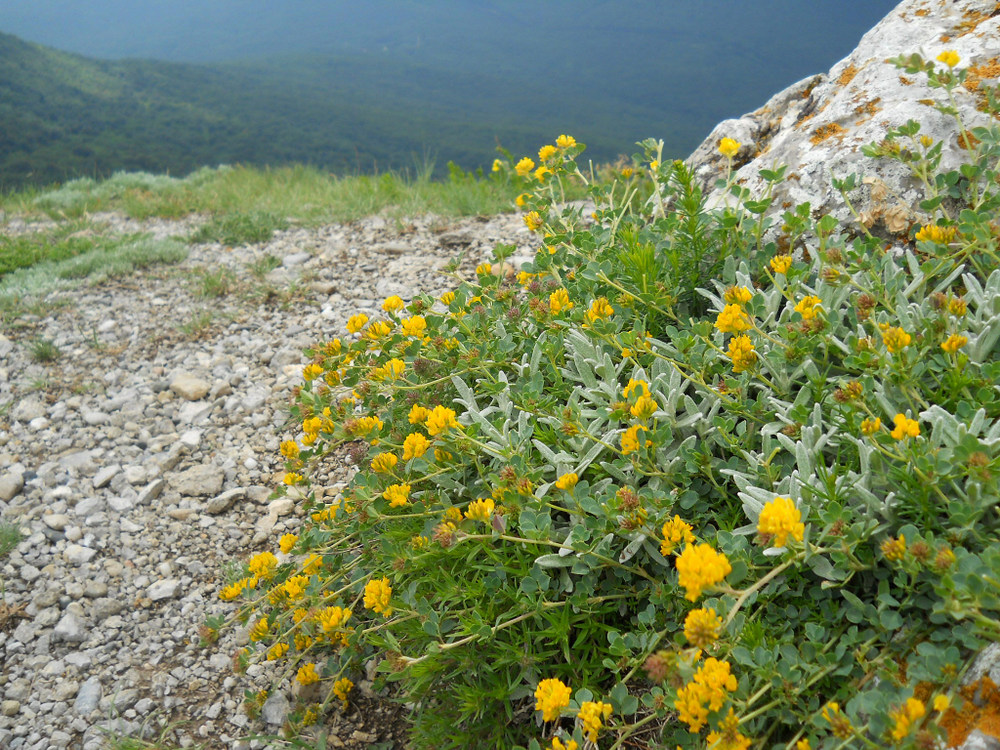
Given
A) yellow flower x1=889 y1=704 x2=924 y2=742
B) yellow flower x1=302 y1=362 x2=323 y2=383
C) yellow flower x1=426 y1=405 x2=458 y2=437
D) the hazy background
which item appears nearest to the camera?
yellow flower x1=889 y1=704 x2=924 y2=742

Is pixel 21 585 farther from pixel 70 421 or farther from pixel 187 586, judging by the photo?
pixel 70 421

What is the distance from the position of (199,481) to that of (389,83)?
442 ft

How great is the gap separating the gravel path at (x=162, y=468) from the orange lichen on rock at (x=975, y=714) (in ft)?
5.65

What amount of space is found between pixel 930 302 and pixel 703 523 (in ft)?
3.47

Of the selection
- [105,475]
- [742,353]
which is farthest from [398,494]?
[105,475]

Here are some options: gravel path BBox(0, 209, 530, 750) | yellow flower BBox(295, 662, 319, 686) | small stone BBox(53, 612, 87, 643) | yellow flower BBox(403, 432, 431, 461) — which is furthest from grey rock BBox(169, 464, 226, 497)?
yellow flower BBox(403, 432, 431, 461)

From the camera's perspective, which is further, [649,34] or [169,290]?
[649,34]

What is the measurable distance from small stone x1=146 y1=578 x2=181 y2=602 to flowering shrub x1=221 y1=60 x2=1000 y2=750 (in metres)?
0.60

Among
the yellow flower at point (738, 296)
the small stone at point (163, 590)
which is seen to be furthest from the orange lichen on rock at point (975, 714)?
the small stone at point (163, 590)

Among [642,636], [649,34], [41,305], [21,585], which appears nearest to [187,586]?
[21,585]

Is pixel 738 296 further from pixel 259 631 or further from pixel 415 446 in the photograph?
pixel 259 631

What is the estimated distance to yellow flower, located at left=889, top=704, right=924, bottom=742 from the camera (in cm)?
124

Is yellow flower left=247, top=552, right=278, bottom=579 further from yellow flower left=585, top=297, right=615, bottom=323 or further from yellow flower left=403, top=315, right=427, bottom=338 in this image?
yellow flower left=585, top=297, right=615, bottom=323

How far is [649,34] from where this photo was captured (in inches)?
6329
